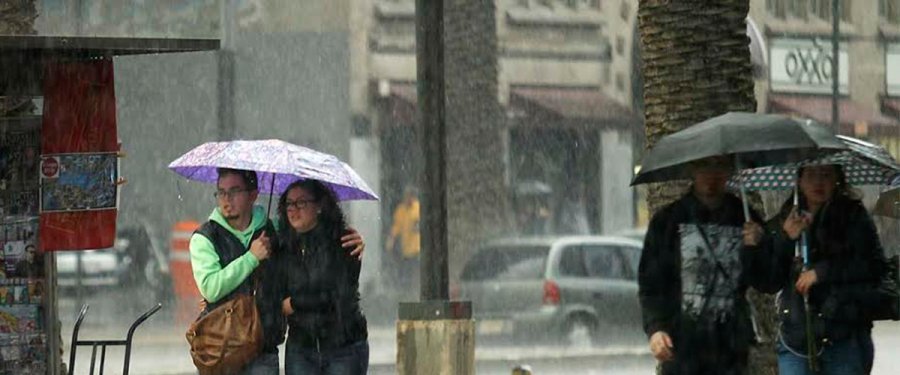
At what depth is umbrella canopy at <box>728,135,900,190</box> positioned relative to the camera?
8758mm

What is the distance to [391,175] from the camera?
3850 centimetres

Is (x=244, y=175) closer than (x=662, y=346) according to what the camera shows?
No

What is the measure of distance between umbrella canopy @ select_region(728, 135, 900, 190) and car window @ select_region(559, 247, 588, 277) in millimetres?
16355

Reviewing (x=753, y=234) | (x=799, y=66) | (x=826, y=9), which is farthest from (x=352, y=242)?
(x=826, y=9)

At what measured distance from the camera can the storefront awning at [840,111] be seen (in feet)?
136

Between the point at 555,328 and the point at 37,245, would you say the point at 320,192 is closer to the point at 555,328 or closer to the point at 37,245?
the point at 37,245

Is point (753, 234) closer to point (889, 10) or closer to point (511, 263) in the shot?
point (511, 263)

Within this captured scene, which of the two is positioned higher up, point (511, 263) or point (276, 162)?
point (276, 162)

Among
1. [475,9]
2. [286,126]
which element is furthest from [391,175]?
[475,9]

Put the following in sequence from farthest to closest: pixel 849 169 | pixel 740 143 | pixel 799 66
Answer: pixel 799 66
pixel 849 169
pixel 740 143

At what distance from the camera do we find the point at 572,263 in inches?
1027

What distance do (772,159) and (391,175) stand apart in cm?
3013

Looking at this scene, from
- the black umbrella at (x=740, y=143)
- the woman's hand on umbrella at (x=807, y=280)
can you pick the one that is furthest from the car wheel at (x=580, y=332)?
the black umbrella at (x=740, y=143)

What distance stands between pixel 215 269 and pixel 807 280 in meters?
2.50
